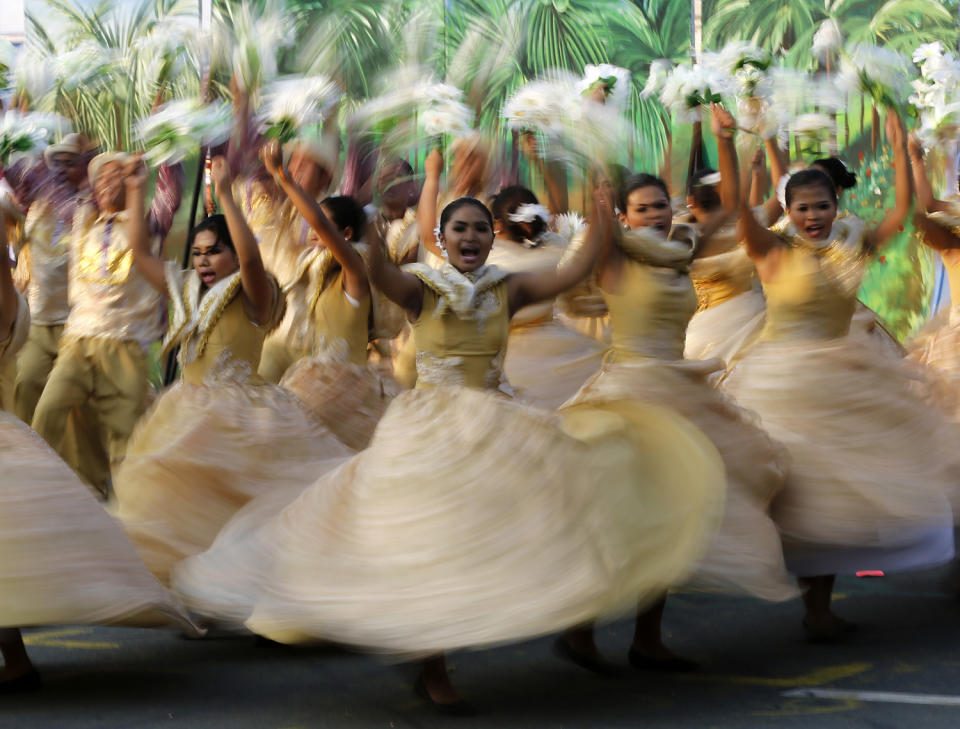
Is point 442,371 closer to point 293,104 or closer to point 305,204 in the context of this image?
point 305,204

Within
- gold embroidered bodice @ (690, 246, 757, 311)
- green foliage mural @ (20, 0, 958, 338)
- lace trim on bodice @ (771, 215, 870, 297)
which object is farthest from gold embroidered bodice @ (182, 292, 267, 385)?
gold embroidered bodice @ (690, 246, 757, 311)

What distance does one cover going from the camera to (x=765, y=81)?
223 inches

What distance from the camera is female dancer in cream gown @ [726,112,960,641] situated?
5.08 metres

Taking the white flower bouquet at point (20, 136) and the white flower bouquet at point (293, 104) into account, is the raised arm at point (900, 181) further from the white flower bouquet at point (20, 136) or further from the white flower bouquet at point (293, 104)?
the white flower bouquet at point (20, 136)

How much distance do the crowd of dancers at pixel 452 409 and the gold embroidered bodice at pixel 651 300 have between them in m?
0.01

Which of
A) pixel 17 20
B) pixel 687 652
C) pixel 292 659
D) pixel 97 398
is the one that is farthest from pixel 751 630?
pixel 17 20

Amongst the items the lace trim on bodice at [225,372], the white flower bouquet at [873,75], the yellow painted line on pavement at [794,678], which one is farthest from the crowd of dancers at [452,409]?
the white flower bouquet at [873,75]

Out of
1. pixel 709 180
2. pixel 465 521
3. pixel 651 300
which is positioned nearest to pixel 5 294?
pixel 465 521

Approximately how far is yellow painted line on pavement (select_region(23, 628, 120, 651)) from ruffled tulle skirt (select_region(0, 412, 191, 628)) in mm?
869

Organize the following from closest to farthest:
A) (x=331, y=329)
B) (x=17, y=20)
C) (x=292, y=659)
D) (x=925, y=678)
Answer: (x=925, y=678) → (x=292, y=659) → (x=331, y=329) → (x=17, y=20)

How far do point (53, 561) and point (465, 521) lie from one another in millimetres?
1181

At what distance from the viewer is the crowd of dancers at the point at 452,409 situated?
159 inches

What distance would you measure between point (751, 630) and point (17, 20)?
743 centimetres

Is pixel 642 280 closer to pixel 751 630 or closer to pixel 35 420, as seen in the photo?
pixel 751 630
